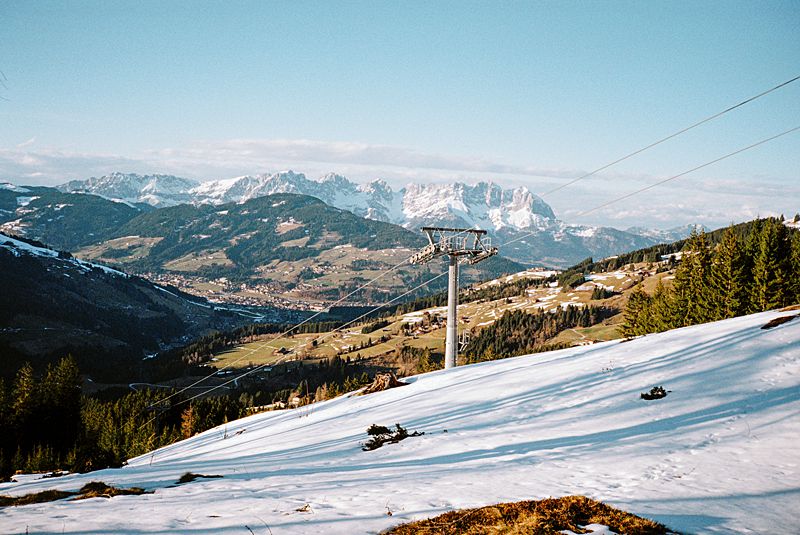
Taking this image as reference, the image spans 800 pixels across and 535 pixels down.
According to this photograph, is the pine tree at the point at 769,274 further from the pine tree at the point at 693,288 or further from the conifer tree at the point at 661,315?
the conifer tree at the point at 661,315

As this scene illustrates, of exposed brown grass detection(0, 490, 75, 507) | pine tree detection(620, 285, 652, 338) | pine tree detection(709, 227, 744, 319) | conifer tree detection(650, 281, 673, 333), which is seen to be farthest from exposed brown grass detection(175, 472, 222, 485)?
pine tree detection(620, 285, 652, 338)

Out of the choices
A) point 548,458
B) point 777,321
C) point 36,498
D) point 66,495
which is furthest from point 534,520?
point 777,321

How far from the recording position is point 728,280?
5791cm

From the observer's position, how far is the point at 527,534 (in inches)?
341

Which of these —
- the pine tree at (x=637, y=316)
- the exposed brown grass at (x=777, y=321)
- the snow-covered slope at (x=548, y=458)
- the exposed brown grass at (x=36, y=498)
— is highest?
the exposed brown grass at (x=777, y=321)

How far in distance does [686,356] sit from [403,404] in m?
14.7

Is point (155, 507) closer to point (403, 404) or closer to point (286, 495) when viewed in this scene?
point (286, 495)

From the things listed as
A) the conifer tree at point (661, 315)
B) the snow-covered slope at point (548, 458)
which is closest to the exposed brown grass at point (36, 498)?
the snow-covered slope at point (548, 458)

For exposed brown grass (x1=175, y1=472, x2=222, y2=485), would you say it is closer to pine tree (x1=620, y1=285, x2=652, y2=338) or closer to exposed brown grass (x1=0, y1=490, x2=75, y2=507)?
exposed brown grass (x1=0, y1=490, x2=75, y2=507)

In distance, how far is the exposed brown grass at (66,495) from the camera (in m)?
12.5

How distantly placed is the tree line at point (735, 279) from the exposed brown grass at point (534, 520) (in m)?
58.9

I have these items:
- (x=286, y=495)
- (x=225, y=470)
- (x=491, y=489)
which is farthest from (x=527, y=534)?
(x=225, y=470)

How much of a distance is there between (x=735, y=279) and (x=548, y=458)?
57.3 metres

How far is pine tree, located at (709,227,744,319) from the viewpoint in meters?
56.9
